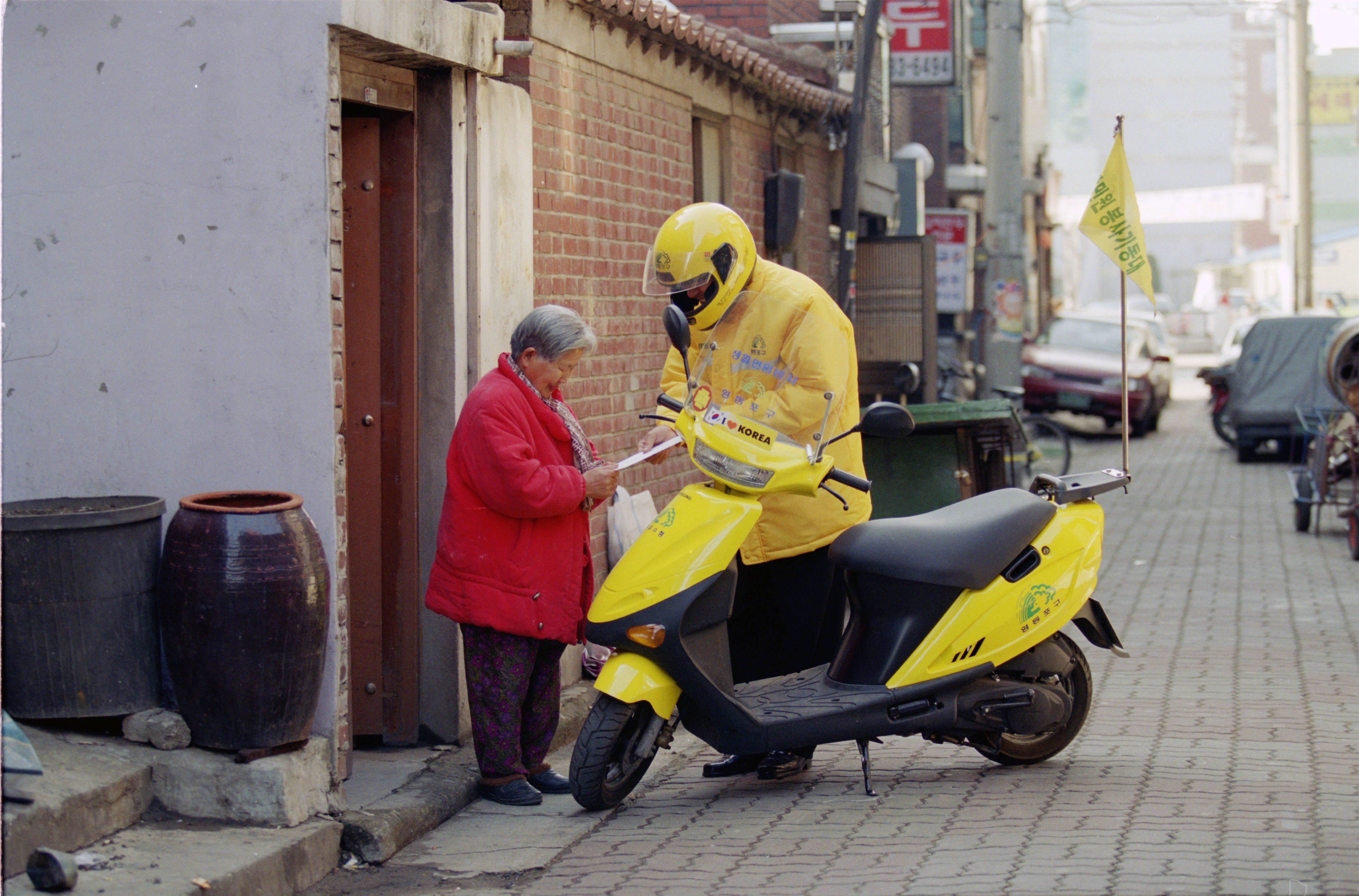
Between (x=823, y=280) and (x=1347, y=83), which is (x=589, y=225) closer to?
(x=823, y=280)

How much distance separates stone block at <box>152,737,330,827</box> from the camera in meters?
4.55

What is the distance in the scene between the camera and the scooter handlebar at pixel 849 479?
16.2ft

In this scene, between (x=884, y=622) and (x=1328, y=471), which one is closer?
(x=884, y=622)

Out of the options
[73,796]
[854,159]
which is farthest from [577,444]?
[854,159]

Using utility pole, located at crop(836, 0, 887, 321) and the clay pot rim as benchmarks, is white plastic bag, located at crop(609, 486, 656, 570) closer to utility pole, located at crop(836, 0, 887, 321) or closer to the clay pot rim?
the clay pot rim

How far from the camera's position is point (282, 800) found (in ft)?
15.0

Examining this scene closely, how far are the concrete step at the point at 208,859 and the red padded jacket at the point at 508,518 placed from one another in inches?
34.2

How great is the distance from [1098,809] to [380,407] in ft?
9.57

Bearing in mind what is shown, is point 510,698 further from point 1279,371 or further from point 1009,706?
point 1279,371

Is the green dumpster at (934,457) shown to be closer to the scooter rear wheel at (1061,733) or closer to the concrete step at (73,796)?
the scooter rear wheel at (1061,733)

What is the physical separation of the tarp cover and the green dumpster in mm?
9589

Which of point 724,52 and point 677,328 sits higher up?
point 724,52

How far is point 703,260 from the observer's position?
5129 millimetres

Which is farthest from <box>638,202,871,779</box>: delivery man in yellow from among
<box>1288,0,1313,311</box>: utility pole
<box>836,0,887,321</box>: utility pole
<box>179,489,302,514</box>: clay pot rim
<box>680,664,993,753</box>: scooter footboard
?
<box>1288,0,1313,311</box>: utility pole
